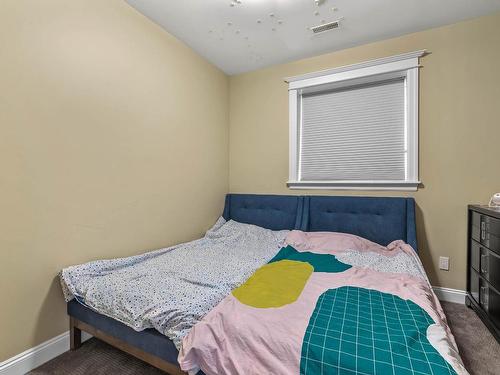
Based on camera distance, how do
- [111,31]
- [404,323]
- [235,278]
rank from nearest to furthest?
[404,323], [235,278], [111,31]

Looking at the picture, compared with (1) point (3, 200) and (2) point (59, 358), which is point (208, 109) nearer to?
(1) point (3, 200)

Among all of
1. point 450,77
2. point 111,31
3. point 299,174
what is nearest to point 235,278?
point 299,174

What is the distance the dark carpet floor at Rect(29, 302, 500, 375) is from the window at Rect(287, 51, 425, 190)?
1.23 meters

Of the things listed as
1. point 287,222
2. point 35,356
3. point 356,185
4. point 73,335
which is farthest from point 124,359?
point 356,185

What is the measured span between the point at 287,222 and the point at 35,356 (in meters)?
2.21

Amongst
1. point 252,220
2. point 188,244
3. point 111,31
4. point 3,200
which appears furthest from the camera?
point 252,220

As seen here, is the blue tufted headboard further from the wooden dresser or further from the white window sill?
the wooden dresser

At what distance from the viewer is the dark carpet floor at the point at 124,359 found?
143 centimetres

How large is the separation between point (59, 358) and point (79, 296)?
1.42 feet

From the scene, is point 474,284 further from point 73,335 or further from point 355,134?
point 73,335

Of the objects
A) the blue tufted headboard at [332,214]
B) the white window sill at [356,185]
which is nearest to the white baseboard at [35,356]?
the blue tufted headboard at [332,214]

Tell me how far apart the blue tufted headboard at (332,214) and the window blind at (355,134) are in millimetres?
291

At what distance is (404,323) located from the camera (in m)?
1.04

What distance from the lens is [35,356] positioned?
1451mm
